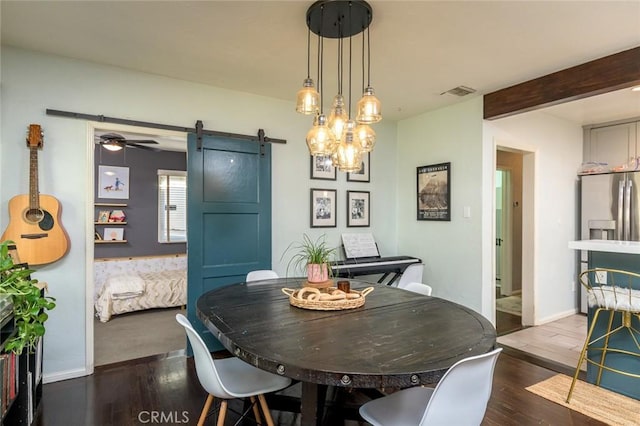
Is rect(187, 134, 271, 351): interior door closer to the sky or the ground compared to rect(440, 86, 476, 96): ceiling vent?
closer to the ground

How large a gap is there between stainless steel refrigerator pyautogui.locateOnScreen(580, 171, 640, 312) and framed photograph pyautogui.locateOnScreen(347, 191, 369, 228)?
292 cm

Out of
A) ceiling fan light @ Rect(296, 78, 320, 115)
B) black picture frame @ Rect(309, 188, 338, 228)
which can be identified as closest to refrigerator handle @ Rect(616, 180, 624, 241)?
black picture frame @ Rect(309, 188, 338, 228)

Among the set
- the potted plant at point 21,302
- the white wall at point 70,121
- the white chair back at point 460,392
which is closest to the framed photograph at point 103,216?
the white wall at point 70,121

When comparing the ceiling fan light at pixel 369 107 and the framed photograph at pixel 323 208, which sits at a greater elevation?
the ceiling fan light at pixel 369 107

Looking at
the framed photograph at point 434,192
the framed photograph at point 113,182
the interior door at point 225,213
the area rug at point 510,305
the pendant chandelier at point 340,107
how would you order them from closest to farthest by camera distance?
the pendant chandelier at point 340,107
the interior door at point 225,213
the framed photograph at point 434,192
the area rug at point 510,305
the framed photograph at point 113,182

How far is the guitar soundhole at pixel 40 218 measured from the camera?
8.51 feet

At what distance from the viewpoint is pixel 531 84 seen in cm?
317

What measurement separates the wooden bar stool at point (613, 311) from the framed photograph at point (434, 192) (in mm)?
1615

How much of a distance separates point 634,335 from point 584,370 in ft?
2.06

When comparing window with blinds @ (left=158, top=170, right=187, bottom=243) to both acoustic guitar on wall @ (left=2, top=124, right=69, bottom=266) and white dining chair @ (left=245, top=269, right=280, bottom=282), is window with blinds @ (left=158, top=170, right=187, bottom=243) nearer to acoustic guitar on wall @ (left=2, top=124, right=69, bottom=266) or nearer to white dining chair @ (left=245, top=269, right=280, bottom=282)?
acoustic guitar on wall @ (left=2, top=124, right=69, bottom=266)

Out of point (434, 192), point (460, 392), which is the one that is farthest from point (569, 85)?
point (460, 392)

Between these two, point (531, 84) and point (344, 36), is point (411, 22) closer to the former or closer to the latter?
point (344, 36)

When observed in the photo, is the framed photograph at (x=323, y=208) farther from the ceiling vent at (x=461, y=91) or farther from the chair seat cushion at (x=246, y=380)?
the chair seat cushion at (x=246, y=380)

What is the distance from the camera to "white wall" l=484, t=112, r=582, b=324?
163 inches
